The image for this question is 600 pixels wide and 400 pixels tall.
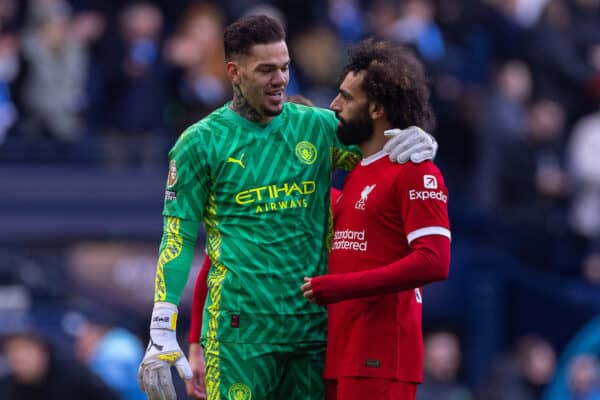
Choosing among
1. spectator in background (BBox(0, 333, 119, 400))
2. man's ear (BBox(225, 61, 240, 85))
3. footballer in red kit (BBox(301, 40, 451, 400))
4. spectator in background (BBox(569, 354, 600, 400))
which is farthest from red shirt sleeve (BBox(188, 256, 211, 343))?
spectator in background (BBox(569, 354, 600, 400))

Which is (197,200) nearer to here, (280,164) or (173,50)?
(280,164)

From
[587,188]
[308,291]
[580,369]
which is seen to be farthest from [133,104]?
[308,291]

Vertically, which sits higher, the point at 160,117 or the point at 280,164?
the point at 160,117

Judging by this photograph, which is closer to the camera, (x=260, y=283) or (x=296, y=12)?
(x=260, y=283)

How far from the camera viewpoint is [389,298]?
554cm

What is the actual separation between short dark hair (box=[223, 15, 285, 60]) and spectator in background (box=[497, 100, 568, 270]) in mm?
6754

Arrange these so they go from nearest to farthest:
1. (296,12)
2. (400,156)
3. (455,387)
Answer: (400,156)
(455,387)
(296,12)

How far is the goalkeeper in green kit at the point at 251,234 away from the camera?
5.63 meters

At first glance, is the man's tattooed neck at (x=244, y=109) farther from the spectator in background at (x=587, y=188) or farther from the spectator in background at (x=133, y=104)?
the spectator in background at (x=587, y=188)

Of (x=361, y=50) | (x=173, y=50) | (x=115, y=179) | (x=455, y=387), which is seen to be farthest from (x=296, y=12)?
(x=361, y=50)

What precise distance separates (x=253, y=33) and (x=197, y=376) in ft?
5.49

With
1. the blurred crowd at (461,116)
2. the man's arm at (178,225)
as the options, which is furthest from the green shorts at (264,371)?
the blurred crowd at (461,116)

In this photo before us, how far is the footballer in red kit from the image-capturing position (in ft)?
17.5

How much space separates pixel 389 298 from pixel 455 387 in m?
5.48
